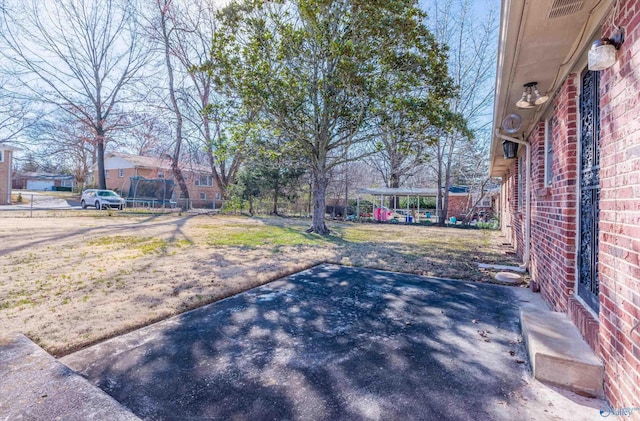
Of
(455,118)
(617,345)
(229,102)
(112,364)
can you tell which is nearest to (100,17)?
(229,102)

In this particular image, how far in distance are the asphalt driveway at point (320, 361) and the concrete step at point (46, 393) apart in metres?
0.11

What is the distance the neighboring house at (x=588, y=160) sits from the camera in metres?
1.68

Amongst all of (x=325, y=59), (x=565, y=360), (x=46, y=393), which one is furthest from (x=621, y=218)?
(x=325, y=59)

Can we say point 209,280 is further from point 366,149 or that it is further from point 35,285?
point 366,149

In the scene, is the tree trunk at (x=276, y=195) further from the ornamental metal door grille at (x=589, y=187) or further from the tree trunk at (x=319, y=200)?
the ornamental metal door grille at (x=589, y=187)

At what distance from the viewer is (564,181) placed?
121 inches

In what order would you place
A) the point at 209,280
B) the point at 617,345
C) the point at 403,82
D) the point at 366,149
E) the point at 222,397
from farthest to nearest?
the point at 366,149, the point at 403,82, the point at 209,280, the point at 222,397, the point at 617,345

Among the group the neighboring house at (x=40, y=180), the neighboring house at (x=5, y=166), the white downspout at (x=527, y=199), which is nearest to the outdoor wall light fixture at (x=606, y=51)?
the white downspout at (x=527, y=199)

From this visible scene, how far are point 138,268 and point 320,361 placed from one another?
4.17 m

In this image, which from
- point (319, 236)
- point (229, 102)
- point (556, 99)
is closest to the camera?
point (556, 99)

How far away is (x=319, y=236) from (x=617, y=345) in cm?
903

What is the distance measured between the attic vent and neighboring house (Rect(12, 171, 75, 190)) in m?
49.0

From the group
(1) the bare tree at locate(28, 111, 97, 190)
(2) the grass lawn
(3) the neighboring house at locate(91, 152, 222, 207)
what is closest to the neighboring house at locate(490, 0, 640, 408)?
(2) the grass lawn

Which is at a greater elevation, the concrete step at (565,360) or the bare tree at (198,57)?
the bare tree at (198,57)
